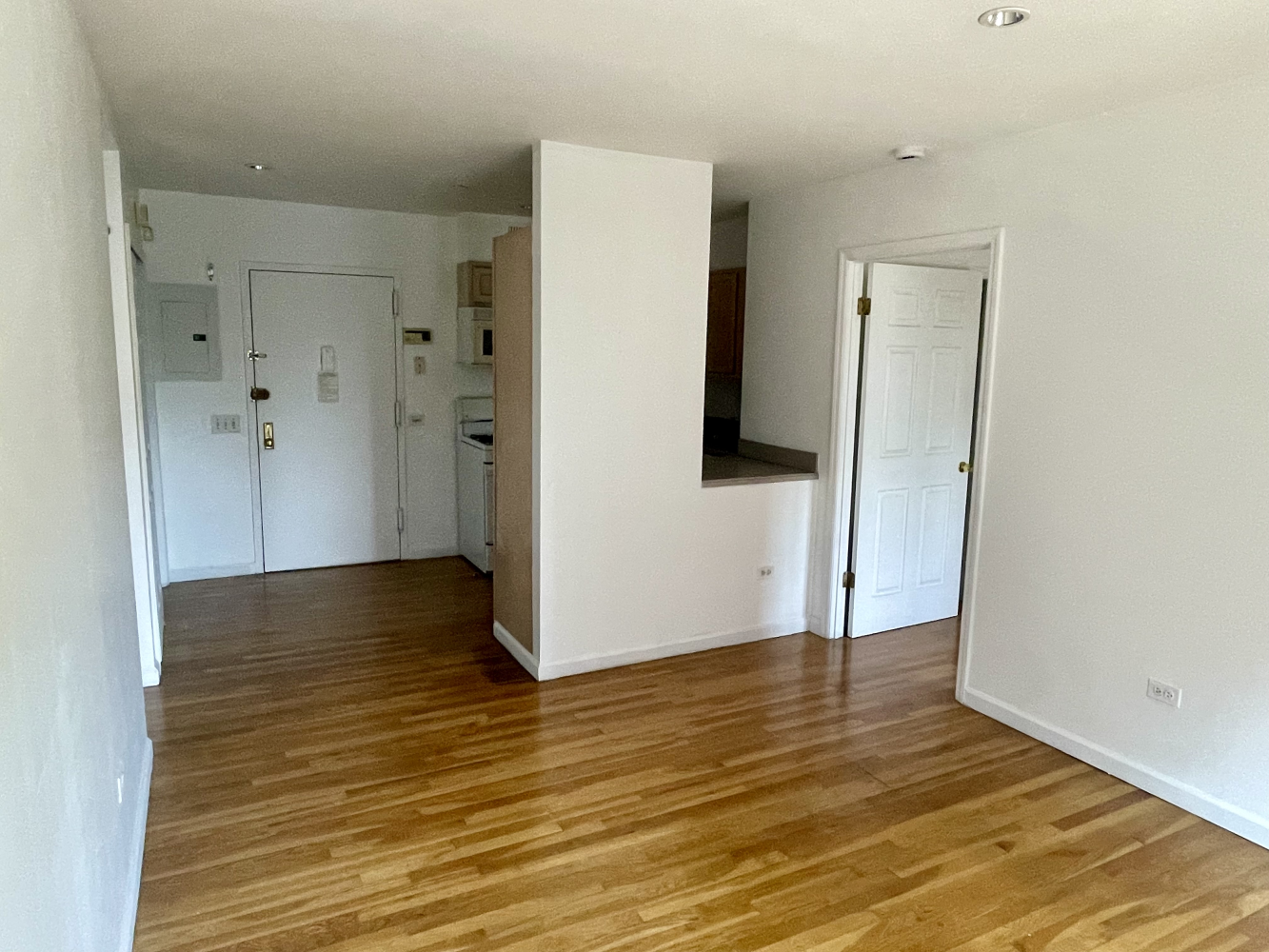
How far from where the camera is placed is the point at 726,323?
206 inches

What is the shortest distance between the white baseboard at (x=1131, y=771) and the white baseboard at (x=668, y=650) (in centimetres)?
110

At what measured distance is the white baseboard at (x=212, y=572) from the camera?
538cm

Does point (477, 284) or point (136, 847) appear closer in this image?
point (136, 847)

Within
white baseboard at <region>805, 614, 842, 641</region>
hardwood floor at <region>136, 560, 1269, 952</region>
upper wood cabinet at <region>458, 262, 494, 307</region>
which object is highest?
upper wood cabinet at <region>458, 262, 494, 307</region>

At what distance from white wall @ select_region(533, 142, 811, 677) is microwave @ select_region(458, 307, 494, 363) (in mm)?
2003

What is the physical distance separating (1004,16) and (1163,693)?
7.53ft

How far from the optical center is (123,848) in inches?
86.5

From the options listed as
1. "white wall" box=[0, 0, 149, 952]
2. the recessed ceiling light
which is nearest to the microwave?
"white wall" box=[0, 0, 149, 952]

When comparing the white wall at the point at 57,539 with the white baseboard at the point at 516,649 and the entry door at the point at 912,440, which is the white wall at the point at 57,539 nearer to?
the white baseboard at the point at 516,649

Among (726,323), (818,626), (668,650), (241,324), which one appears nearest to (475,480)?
(241,324)

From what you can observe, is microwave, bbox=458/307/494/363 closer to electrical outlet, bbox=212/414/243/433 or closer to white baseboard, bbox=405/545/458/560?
white baseboard, bbox=405/545/458/560

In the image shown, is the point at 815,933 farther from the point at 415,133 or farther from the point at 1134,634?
the point at 415,133

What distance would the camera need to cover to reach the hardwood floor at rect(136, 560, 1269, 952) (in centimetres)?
228

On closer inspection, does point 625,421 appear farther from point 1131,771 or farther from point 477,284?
point 1131,771
